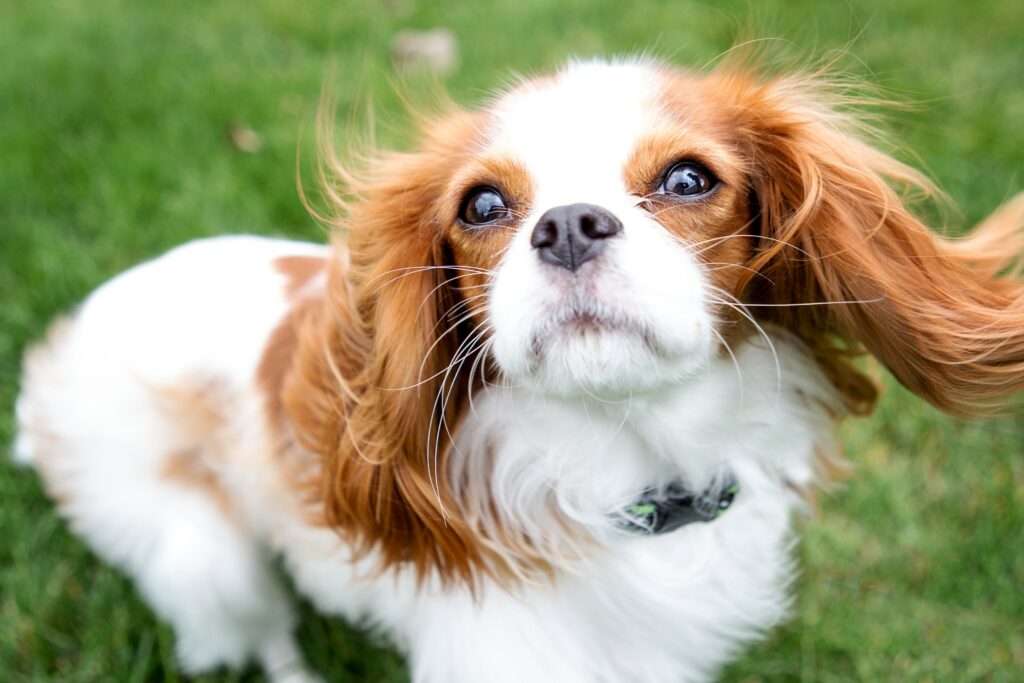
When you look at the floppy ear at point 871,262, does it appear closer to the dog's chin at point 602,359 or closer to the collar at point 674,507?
the dog's chin at point 602,359

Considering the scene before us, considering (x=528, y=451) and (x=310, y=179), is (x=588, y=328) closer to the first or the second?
(x=528, y=451)

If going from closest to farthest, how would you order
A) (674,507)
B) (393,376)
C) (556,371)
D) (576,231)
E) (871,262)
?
(576,231)
(556,371)
(871,262)
(393,376)
(674,507)

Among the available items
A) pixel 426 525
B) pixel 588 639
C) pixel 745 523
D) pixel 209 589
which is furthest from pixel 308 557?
pixel 745 523

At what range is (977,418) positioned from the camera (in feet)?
5.92

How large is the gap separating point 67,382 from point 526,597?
137 cm

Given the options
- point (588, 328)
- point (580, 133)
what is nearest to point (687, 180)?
point (580, 133)

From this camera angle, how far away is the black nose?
1.38m

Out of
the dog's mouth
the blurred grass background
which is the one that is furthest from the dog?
the blurred grass background

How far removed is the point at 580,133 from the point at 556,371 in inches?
15.5

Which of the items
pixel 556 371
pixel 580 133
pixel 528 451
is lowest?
pixel 528 451

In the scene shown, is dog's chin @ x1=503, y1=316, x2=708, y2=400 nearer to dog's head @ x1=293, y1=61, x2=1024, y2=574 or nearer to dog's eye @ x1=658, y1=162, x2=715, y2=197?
dog's head @ x1=293, y1=61, x2=1024, y2=574

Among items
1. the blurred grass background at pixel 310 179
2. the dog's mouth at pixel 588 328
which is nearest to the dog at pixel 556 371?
the dog's mouth at pixel 588 328

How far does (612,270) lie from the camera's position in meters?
1.40

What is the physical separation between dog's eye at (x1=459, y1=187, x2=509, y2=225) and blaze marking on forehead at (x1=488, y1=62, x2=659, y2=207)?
0.08m
